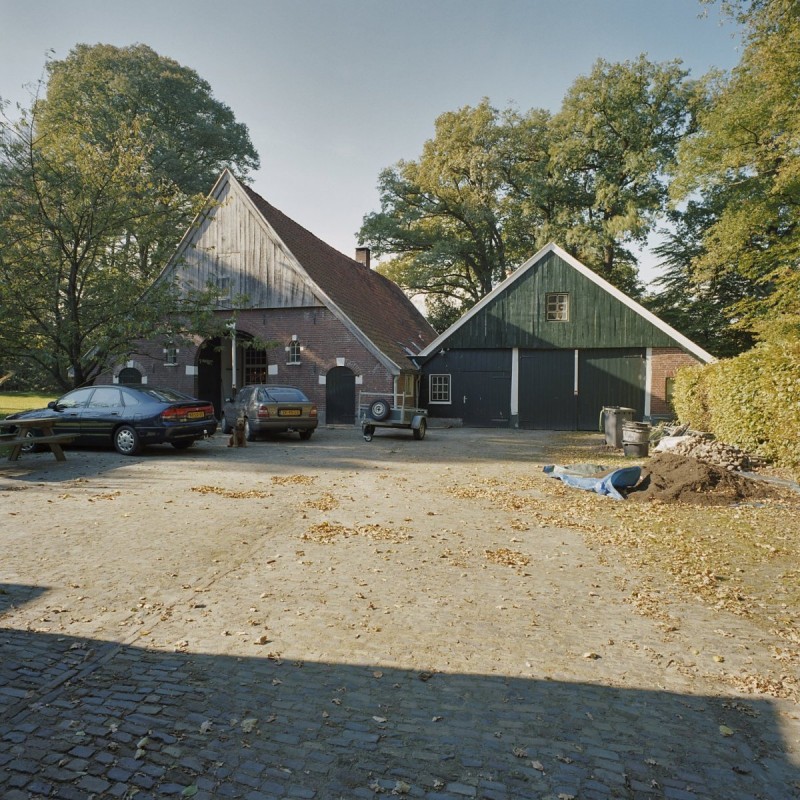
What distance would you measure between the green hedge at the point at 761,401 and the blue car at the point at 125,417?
1196 centimetres

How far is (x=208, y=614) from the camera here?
164 inches

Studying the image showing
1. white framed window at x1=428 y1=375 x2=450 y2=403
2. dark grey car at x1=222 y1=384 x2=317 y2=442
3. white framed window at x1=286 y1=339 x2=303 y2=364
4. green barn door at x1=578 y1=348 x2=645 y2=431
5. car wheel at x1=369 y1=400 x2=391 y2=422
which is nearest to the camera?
dark grey car at x1=222 y1=384 x2=317 y2=442

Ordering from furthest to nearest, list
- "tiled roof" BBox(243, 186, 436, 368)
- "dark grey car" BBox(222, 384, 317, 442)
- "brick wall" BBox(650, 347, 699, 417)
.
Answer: "tiled roof" BBox(243, 186, 436, 368) < "brick wall" BBox(650, 347, 699, 417) < "dark grey car" BBox(222, 384, 317, 442)

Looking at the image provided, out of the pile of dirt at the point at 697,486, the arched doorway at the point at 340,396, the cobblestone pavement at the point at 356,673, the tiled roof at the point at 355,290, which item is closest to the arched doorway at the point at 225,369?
the tiled roof at the point at 355,290

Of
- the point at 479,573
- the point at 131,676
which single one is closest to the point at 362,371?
the point at 479,573

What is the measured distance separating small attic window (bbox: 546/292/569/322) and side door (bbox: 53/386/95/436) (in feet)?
56.2

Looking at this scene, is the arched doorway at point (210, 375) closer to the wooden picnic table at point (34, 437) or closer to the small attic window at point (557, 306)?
the wooden picnic table at point (34, 437)

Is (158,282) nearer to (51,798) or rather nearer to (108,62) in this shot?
(51,798)

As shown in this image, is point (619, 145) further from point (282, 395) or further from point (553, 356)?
point (282, 395)

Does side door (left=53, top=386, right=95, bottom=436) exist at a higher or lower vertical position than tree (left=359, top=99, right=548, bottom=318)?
lower

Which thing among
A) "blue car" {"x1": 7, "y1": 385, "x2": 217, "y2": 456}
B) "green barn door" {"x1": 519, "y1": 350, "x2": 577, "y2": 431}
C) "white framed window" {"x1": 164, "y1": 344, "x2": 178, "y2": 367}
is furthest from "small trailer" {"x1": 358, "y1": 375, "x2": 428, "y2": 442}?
"white framed window" {"x1": 164, "y1": 344, "x2": 178, "y2": 367}

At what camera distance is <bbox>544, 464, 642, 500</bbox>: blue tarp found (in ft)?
29.5

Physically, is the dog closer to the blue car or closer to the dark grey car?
the dark grey car

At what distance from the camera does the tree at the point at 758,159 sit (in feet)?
50.8
